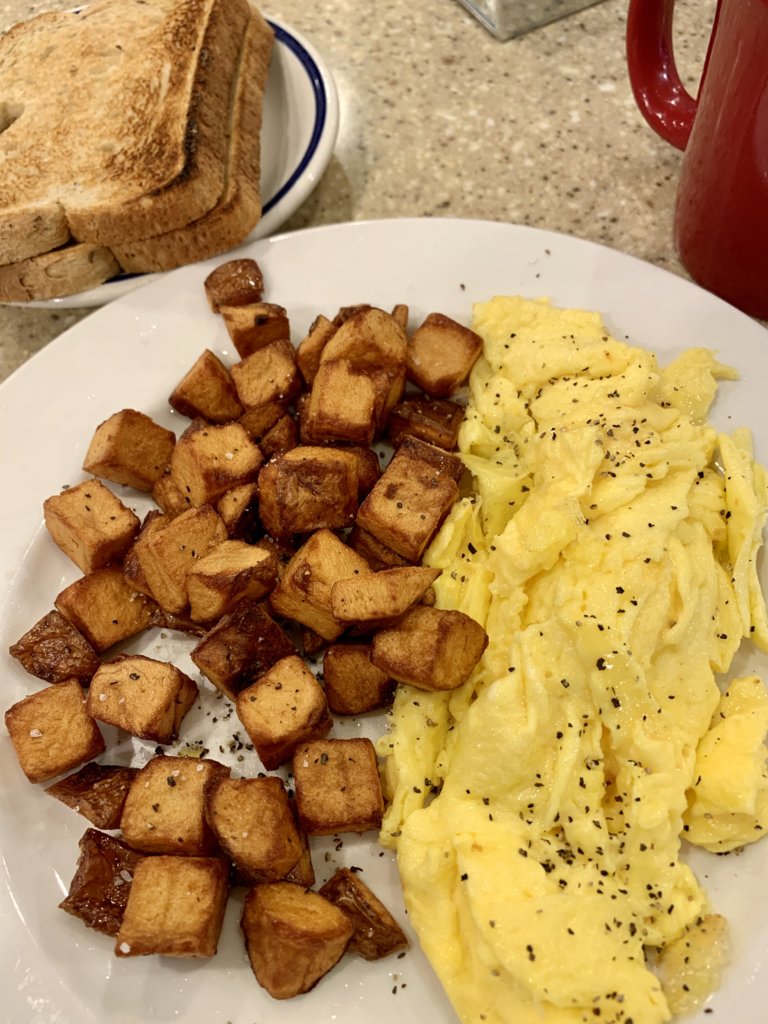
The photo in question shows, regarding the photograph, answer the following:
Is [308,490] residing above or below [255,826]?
above

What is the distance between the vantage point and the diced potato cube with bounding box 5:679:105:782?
146 cm

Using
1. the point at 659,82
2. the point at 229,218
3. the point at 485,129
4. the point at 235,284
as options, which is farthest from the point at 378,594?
the point at 485,129

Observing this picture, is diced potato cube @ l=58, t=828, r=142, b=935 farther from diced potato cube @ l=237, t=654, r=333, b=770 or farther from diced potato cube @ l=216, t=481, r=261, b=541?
diced potato cube @ l=216, t=481, r=261, b=541

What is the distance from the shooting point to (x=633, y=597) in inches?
53.8

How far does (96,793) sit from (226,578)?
42cm

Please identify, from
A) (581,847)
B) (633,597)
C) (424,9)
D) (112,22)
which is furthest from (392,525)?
(424,9)

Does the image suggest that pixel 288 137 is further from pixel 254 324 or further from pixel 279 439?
pixel 279 439

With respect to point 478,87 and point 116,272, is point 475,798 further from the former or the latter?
point 478,87

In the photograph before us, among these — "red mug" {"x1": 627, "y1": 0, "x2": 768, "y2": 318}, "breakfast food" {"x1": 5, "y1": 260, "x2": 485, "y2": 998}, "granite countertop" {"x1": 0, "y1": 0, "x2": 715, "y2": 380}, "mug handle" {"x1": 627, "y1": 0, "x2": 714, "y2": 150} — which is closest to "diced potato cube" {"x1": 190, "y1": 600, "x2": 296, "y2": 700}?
"breakfast food" {"x1": 5, "y1": 260, "x2": 485, "y2": 998}

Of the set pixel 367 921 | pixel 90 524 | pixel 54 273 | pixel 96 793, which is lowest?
pixel 367 921

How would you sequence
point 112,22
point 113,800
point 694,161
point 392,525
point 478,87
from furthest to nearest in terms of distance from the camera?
point 478,87 < point 112,22 < point 694,161 < point 392,525 < point 113,800

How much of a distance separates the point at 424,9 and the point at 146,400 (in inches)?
66.6

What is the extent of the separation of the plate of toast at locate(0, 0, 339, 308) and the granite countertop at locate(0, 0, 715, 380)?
20cm

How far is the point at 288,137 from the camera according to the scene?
220 cm
